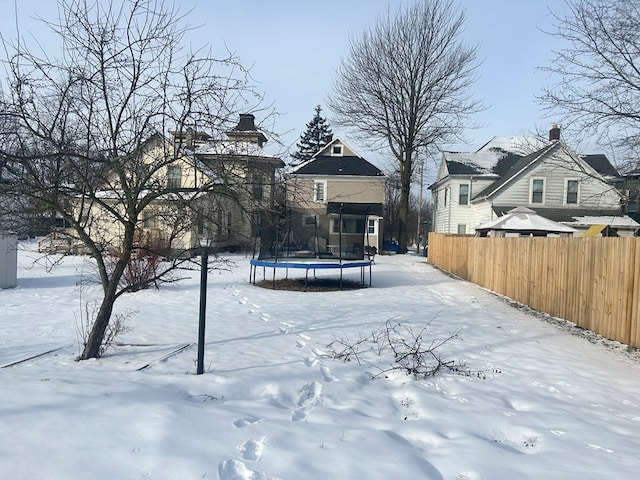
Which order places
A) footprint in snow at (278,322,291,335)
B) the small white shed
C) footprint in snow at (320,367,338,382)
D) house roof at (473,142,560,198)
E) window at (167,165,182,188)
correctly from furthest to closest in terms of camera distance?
house roof at (473,142,560,198) → the small white shed → footprint in snow at (278,322,291,335) → window at (167,165,182,188) → footprint in snow at (320,367,338,382)

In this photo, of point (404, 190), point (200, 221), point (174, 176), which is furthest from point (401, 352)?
point (404, 190)

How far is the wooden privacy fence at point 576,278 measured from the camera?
23.3 ft

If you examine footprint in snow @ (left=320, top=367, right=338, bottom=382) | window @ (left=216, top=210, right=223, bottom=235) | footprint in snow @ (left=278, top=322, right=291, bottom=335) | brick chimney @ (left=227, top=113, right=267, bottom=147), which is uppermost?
brick chimney @ (left=227, top=113, right=267, bottom=147)

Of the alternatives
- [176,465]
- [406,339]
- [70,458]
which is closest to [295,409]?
[176,465]

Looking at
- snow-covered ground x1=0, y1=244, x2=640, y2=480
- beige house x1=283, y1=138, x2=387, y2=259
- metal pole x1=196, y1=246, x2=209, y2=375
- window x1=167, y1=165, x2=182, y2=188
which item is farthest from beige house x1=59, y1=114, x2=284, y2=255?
beige house x1=283, y1=138, x2=387, y2=259

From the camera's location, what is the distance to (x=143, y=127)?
562 centimetres

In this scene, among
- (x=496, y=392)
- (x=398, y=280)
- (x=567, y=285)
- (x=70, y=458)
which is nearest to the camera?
(x=70, y=458)

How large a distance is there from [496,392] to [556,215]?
87.9 feet

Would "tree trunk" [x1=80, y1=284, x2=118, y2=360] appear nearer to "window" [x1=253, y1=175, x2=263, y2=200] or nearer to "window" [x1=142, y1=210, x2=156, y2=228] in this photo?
"window" [x1=142, y1=210, x2=156, y2=228]

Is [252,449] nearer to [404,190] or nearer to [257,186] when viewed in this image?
[257,186]

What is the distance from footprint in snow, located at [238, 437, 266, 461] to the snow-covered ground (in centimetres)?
1

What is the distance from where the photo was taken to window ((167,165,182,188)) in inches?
228

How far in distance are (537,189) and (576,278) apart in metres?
22.2

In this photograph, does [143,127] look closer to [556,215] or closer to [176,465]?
[176,465]
